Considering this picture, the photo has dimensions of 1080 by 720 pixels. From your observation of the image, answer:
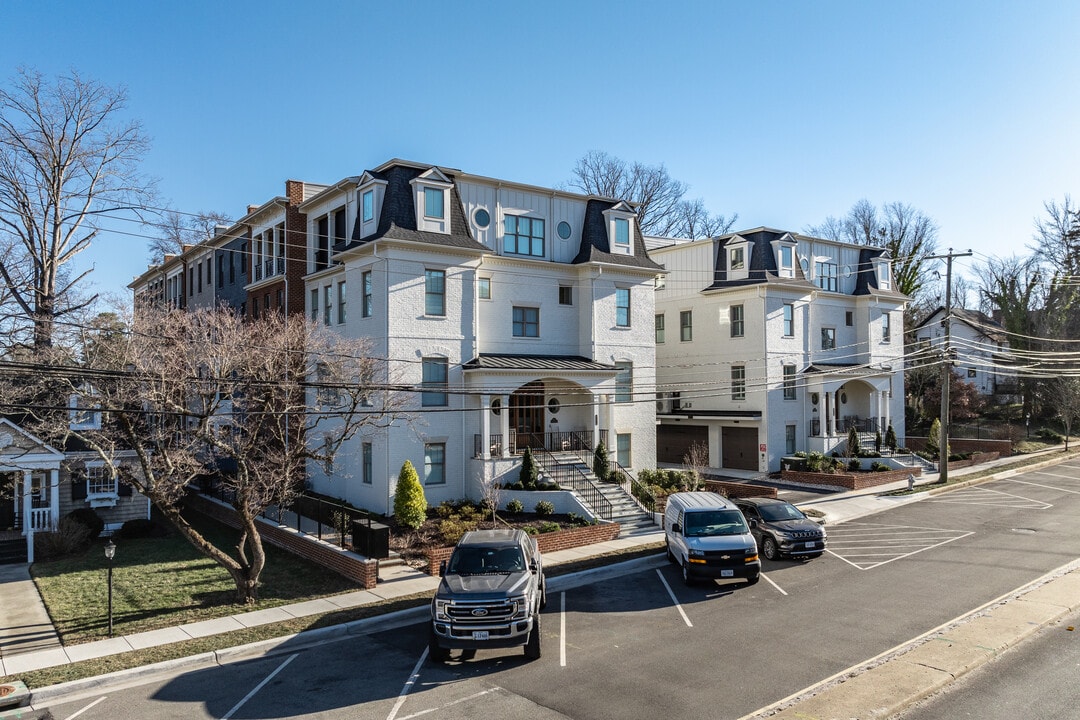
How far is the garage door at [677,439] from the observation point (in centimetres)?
4325

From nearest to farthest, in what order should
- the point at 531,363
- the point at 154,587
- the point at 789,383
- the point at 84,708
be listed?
the point at 84,708 → the point at 154,587 → the point at 531,363 → the point at 789,383

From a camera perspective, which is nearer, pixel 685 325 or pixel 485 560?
pixel 485 560

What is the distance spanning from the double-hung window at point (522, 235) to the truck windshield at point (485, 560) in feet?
55.0

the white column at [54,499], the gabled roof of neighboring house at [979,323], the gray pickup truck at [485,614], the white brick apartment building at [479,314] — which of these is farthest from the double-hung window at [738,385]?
the white column at [54,499]

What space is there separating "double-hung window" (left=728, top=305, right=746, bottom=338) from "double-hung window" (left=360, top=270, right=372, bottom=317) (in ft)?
68.9

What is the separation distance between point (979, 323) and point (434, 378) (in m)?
62.1

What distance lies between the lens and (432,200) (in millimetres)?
27766

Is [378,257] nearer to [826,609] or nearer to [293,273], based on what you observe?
[293,273]

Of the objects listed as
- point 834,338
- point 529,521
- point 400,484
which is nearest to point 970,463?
point 834,338

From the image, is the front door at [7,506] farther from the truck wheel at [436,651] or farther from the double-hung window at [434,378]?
the truck wheel at [436,651]

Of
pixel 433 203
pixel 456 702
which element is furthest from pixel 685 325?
pixel 456 702

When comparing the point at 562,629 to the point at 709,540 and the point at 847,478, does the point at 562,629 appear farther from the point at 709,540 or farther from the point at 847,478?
the point at 847,478

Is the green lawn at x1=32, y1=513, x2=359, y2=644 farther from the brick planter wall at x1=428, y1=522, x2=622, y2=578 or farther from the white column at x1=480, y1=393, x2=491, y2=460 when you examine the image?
the white column at x1=480, y1=393, x2=491, y2=460

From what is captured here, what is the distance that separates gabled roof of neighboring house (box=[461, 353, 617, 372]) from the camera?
27703 mm
